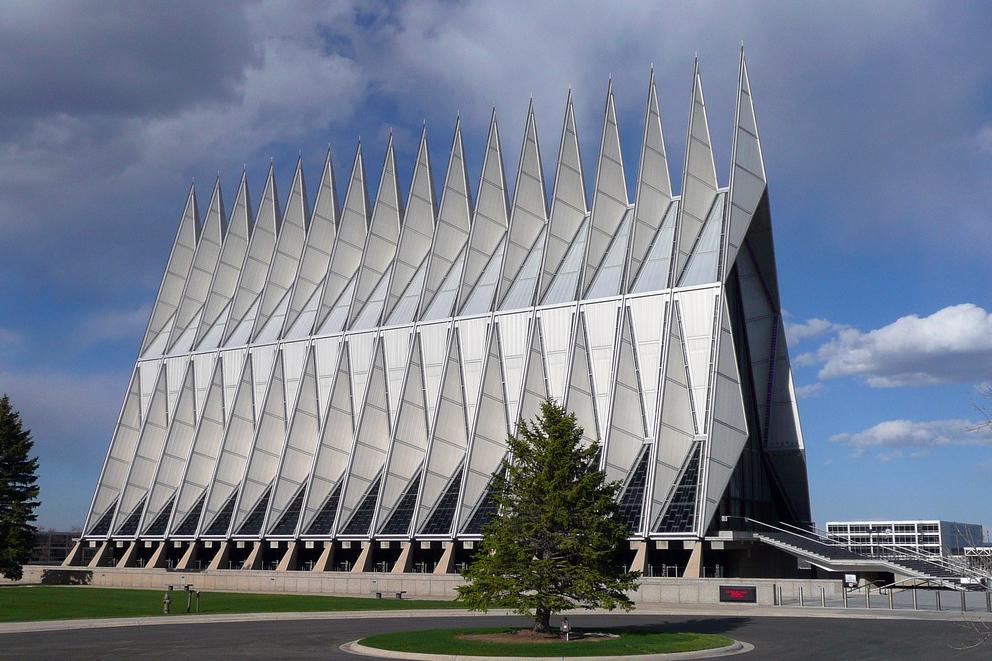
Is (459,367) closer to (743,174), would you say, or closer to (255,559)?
(255,559)

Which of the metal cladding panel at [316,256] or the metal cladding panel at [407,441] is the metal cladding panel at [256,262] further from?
the metal cladding panel at [407,441]

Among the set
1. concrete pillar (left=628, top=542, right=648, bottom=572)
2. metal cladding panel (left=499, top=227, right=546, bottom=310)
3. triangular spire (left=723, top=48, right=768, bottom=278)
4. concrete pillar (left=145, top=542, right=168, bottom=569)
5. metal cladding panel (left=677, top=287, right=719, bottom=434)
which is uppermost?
triangular spire (left=723, top=48, right=768, bottom=278)

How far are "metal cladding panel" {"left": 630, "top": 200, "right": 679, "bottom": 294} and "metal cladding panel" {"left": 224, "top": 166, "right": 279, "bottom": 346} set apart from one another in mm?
29367

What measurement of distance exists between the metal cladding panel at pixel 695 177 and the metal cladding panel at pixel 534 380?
348 inches

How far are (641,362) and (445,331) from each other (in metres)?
12.6

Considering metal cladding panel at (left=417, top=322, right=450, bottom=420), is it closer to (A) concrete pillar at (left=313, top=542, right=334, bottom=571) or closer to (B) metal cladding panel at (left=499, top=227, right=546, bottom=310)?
(B) metal cladding panel at (left=499, top=227, right=546, bottom=310)

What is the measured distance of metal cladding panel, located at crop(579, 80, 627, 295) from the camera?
5312 cm

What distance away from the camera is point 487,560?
955 inches

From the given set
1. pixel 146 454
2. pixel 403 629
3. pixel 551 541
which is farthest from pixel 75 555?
pixel 551 541

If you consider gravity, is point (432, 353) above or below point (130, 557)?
above

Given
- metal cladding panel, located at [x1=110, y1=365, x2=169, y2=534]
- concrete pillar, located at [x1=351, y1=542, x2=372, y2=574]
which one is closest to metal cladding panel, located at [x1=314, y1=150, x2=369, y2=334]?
metal cladding panel, located at [x1=110, y1=365, x2=169, y2=534]

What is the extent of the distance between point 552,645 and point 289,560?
34.2 metres

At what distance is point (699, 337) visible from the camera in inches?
1906

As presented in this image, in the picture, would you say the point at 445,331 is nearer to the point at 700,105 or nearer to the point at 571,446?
the point at 700,105
